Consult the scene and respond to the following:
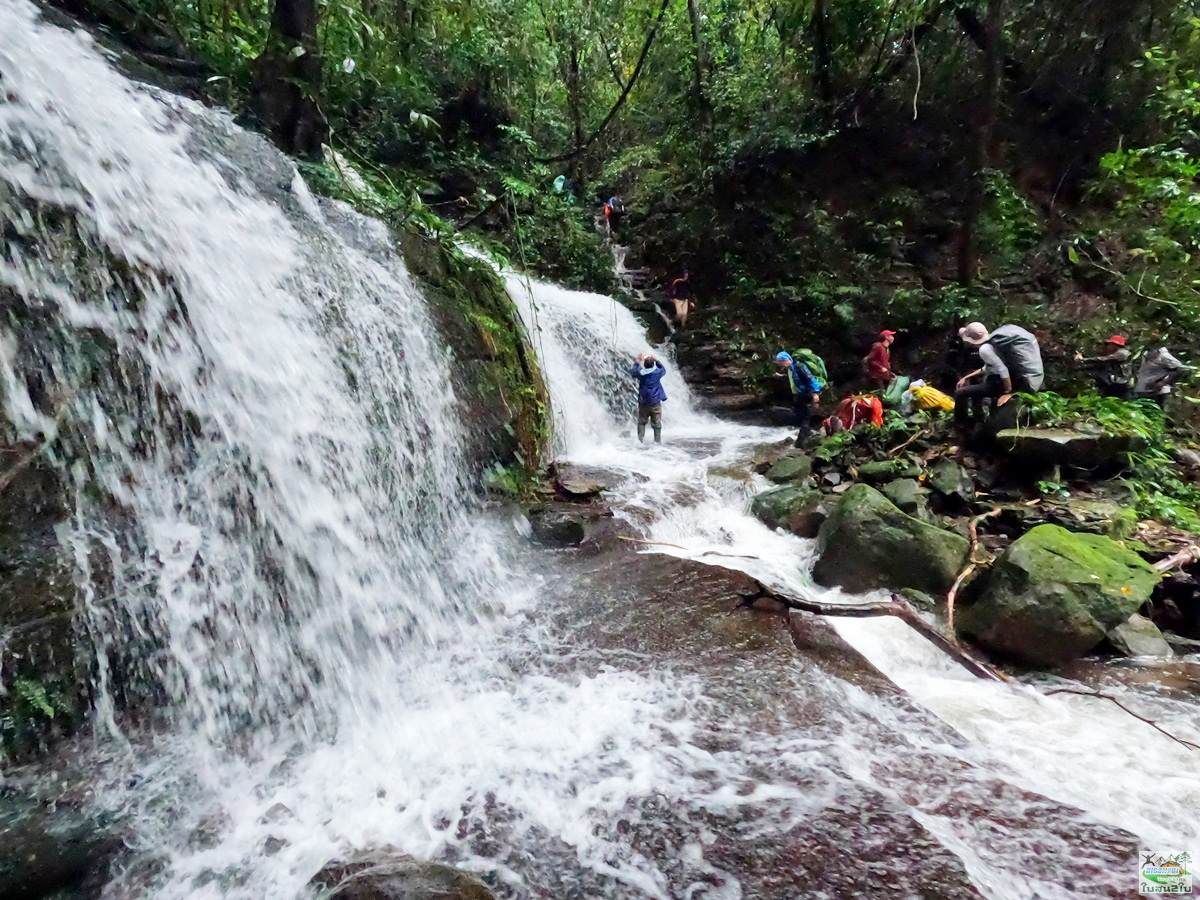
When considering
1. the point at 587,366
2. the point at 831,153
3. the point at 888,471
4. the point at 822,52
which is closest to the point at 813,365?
the point at 888,471

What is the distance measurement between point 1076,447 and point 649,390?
18.2 feet

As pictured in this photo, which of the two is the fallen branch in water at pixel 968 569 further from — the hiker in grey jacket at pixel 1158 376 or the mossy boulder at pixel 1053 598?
the hiker in grey jacket at pixel 1158 376

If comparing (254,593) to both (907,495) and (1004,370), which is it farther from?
(1004,370)

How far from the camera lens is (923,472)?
286 inches

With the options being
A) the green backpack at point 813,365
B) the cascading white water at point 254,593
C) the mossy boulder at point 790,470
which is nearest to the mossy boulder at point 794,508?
the mossy boulder at point 790,470

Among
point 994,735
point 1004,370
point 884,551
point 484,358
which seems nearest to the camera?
point 994,735

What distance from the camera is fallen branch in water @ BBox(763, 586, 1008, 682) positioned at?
4.16 metres

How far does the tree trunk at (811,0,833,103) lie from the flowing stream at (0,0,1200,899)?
1315 cm

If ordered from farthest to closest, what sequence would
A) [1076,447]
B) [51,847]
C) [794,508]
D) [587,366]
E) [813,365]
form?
[587,366]
[813,365]
[794,508]
[1076,447]
[51,847]

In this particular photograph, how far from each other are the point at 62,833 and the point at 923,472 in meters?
8.00

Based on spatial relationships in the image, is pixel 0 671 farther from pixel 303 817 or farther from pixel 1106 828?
pixel 1106 828

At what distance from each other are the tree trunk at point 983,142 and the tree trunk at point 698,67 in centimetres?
630

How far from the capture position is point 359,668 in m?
Answer: 4.24

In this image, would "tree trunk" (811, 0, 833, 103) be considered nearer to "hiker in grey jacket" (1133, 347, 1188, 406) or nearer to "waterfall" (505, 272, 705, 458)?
"waterfall" (505, 272, 705, 458)
